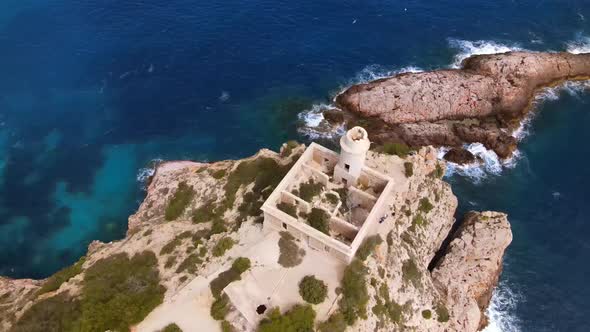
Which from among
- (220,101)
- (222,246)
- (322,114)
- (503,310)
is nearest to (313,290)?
(222,246)

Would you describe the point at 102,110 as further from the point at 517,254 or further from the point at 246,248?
the point at 517,254

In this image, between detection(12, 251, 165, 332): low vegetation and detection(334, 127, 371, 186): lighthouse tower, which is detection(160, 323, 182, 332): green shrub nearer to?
detection(12, 251, 165, 332): low vegetation

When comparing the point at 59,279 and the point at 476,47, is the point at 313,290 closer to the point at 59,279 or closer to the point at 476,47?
the point at 59,279

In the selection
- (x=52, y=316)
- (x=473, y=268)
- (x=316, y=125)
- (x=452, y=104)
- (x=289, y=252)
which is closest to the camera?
(x=52, y=316)

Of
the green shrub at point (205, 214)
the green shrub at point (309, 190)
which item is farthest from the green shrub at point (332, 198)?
the green shrub at point (205, 214)

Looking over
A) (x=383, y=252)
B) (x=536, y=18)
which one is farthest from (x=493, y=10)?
(x=383, y=252)

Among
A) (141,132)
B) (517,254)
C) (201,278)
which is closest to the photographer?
(201,278)

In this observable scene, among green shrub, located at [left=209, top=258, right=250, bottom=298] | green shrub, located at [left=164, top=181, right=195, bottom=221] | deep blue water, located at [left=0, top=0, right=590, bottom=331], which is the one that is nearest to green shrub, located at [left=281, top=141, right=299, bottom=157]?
green shrub, located at [left=164, top=181, right=195, bottom=221]
